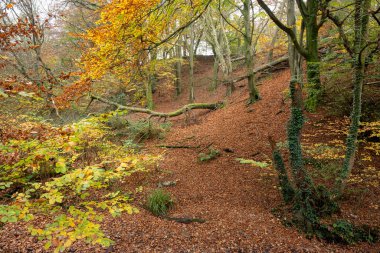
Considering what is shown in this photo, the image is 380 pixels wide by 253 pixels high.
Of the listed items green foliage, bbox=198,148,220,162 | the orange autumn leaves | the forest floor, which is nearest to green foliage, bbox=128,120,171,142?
the forest floor

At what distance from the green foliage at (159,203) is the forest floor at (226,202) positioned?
18cm

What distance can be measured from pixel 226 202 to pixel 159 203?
5.14 feet

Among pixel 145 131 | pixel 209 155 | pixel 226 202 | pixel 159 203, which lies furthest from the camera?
pixel 145 131

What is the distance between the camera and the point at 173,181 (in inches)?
250

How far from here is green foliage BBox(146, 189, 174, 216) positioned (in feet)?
16.1

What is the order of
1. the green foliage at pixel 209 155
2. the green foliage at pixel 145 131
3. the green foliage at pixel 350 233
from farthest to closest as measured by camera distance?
the green foliage at pixel 145 131, the green foliage at pixel 209 155, the green foliage at pixel 350 233

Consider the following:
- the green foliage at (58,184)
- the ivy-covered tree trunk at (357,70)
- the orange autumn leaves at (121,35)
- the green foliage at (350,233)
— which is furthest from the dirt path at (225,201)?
the orange autumn leaves at (121,35)

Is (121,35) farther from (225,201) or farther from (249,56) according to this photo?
(249,56)

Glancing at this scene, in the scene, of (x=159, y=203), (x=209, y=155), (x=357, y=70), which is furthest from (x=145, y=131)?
(x=357, y=70)

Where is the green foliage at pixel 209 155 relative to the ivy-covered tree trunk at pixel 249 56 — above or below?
below

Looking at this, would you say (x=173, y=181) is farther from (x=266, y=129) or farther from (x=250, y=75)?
(x=250, y=75)

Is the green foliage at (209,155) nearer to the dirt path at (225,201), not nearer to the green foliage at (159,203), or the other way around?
the dirt path at (225,201)

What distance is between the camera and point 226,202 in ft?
17.0

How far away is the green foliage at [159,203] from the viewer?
4.92 m
